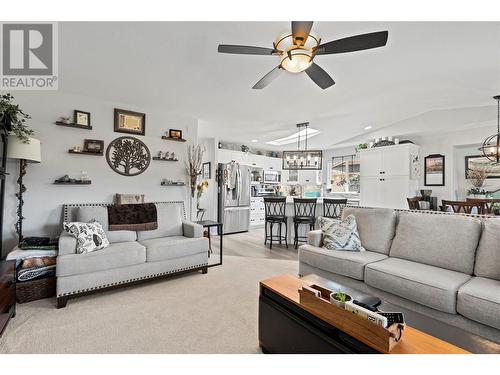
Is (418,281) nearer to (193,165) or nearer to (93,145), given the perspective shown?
(193,165)

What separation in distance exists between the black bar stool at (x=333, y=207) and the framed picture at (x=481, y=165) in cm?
322

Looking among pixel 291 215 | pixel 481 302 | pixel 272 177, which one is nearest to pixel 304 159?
pixel 291 215

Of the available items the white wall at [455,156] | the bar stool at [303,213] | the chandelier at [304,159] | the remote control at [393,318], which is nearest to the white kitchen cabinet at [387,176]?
the white wall at [455,156]

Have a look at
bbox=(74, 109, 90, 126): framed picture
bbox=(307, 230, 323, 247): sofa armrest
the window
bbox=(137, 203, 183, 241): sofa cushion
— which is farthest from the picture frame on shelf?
the window

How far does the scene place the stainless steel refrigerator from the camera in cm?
593

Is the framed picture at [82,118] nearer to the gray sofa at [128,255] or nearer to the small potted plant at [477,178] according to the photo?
the gray sofa at [128,255]

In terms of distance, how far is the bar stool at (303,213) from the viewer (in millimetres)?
4535

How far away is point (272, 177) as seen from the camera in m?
7.66

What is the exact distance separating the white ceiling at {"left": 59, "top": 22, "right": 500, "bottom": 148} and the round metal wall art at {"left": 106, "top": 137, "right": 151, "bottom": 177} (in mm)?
613

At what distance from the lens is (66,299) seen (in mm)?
2373

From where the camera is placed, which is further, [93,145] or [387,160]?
[387,160]

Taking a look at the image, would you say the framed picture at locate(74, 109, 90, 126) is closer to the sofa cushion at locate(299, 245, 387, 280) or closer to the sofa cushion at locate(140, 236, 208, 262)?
the sofa cushion at locate(140, 236, 208, 262)

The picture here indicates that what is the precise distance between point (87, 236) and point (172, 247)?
3.00 ft

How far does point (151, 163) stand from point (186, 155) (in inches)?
25.2
